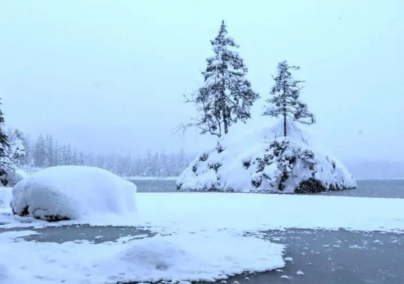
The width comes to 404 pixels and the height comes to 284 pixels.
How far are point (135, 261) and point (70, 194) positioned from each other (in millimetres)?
7533

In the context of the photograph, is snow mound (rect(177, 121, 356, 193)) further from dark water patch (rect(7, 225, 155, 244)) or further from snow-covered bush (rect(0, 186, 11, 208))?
dark water patch (rect(7, 225, 155, 244))

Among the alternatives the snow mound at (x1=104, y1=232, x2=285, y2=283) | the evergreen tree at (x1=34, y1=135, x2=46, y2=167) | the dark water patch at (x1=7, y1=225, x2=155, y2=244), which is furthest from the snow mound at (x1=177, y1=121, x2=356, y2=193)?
the evergreen tree at (x1=34, y1=135, x2=46, y2=167)

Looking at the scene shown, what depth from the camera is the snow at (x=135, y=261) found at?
19.4 ft

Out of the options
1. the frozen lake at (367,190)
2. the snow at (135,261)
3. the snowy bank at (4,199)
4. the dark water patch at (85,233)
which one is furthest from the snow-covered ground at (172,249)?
the frozen lake at (367,190)

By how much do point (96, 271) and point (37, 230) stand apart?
5538mm

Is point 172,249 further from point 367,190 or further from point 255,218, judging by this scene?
point 367,190

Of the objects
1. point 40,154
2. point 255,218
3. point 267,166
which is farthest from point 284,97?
point 40,154

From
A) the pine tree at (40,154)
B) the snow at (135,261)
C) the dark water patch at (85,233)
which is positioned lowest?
the dark water patch at (85,233)

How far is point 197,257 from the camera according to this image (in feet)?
22.6

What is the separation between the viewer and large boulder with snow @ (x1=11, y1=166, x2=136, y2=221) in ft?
42.3

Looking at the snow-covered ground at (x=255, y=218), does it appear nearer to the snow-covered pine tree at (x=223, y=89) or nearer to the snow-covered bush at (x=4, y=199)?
the snow-covered bush at (x=4, y=199)

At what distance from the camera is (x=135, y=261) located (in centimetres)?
645

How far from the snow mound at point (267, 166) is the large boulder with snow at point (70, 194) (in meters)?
20.9

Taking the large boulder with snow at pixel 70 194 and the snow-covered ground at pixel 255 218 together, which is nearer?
the snow-covered ground at pixel 255 218
